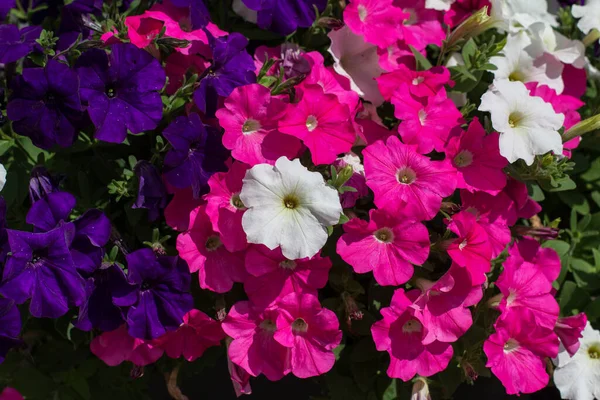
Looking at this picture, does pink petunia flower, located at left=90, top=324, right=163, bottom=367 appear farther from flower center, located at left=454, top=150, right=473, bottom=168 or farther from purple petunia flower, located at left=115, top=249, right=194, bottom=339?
flower center, located at left=454, top=150, right=473, bottom=168

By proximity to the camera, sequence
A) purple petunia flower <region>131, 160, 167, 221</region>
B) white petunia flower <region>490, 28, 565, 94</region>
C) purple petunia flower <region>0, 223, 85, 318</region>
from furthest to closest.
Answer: white petunia flower <region>490, 28, 565, 94</region> < purple petunia flower <region>131, 160, 167, 221</region> < purple petunia flower <region>0, 223, 85, 318</region>

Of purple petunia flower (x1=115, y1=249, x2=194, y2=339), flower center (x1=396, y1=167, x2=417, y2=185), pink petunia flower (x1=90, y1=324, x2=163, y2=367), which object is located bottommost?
pink petunia flower (x1=90, y1=324, x2=163, y2=367)

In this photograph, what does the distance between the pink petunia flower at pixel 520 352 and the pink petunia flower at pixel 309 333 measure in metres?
0.26

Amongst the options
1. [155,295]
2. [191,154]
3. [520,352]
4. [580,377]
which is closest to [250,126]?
[191,154]

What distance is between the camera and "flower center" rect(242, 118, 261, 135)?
3.75ft

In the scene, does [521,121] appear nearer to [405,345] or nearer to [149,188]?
[405,345]

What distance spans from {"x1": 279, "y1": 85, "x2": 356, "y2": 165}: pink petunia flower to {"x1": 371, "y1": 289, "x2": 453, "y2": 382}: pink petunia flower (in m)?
0.25

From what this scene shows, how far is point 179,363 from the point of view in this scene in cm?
125

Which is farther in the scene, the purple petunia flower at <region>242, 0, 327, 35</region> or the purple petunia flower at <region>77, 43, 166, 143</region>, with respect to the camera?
the purple petunia flower at <region>242, 0, 327, 35</region>

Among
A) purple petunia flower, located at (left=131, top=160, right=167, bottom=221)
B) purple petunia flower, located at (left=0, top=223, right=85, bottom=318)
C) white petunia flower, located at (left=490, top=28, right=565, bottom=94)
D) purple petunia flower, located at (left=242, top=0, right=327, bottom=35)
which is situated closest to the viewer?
purple petunia flower, located at (left=0, top=223, right=85, bottom=318)

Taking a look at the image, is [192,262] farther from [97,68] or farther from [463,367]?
[463,367]

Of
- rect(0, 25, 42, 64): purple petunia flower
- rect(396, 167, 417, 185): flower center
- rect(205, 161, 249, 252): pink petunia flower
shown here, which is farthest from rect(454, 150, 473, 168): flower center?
rect(0, 25, 42, 64): purple petunia flower

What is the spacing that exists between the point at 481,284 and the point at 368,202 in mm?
257

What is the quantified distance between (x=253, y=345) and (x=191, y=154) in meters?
0.32
